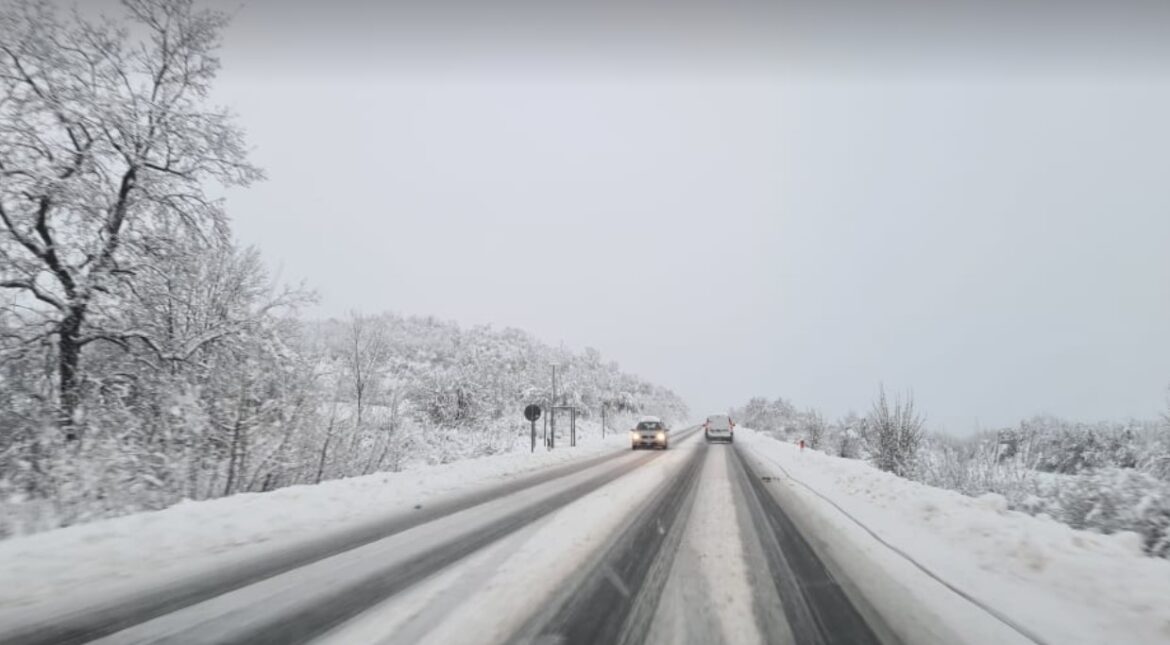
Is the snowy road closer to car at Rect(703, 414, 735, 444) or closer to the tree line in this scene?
the tree line

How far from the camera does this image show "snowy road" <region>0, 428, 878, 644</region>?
3.89 metres

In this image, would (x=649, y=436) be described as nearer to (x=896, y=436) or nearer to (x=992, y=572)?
(x=896, y=436)

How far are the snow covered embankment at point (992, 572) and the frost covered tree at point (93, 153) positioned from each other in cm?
1223

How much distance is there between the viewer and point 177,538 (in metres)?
6.70

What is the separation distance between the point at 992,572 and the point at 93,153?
50.8ft

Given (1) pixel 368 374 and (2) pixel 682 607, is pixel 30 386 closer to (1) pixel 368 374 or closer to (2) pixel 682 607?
(2) pixel 682 607

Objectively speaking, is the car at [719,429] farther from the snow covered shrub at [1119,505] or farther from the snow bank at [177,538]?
the snow bank at [177,538]

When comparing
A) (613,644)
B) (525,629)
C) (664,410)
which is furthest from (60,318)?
(664,410)

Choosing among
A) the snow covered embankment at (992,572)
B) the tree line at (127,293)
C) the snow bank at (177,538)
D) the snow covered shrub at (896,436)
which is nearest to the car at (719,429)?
the snow covered shrub at (896,436)

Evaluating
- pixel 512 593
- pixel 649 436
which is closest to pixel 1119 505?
pixel 512 593

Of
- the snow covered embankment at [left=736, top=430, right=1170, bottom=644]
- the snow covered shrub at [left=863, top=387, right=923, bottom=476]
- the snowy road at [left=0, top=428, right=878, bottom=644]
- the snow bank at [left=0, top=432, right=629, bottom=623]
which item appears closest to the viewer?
the snowy road at [left=0, top=428, right=878, bottom=644]

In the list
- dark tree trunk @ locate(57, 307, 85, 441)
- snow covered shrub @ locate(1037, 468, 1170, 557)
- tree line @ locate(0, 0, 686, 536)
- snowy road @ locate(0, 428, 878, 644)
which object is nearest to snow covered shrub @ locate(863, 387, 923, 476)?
snow covered shrub @ locate(1037, 468, 1170, 557)

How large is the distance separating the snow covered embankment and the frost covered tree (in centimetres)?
1223

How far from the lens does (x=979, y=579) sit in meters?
5.52
